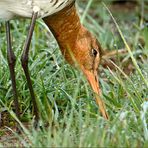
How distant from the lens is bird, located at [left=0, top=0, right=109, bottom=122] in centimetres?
527

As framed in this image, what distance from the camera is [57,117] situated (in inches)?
206

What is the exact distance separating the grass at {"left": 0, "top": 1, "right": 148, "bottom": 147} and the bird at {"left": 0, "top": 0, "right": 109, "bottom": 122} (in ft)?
0.35

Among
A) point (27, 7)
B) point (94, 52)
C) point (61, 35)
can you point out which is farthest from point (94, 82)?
point (27, 7)

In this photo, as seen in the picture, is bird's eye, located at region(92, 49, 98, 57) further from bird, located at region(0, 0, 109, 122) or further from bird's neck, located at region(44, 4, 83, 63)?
bird's neck, located at region(44, 4, 83, 63)

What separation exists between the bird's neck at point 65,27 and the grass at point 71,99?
26cm

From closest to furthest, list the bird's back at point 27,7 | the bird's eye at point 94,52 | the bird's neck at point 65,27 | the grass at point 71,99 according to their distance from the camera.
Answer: the grass at point 71,99, the bird's back at point 27,7, the bird's neck at point 65,27, the bird's eye at point 94,52

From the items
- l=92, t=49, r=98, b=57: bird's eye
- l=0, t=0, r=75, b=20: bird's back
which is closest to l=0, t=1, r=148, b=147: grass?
l=92, t=49, r=98, b=57: bird's eye

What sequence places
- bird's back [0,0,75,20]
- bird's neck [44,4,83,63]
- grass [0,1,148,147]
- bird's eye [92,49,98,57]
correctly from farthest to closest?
bird's eye [92,49,98,57]
bird's neck [44,4,83,63]
bird's back [0,0,75,20]
grass [0,1,148,147]

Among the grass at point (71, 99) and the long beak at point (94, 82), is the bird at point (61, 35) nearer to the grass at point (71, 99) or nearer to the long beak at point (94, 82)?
the long beak at point (94, 82)

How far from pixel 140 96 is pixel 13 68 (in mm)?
997

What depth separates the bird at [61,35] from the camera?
17.3 ft

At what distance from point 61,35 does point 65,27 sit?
7 centimetres

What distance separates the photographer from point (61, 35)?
5863 millimetres

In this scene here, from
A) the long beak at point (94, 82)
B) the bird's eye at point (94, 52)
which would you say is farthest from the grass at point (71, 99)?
the bird's eye at point (94, 52)
